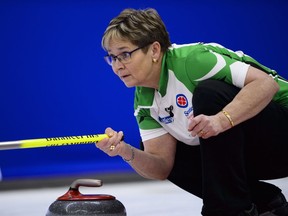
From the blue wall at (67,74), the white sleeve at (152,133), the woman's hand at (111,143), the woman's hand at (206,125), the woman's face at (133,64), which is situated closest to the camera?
the woman's hand at (206,125)

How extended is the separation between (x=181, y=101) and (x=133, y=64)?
17 cm

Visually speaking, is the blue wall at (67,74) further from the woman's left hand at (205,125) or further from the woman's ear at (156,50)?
the woman's left hand at (205,125)

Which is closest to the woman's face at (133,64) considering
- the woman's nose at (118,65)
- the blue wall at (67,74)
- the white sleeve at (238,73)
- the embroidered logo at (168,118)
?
the woman's nose at (118,65)

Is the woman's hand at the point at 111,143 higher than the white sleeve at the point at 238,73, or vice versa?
the white sleeve at the point at 238,73

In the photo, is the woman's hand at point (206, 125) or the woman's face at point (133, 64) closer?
the woman's hand at point (206, 125)

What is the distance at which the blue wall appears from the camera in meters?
3.42

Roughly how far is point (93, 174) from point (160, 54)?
181 cm

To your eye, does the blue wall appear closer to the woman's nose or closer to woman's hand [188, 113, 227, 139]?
the woman's nose

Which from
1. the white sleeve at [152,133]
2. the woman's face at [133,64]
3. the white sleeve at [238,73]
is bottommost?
the white sleeve at [152,133]

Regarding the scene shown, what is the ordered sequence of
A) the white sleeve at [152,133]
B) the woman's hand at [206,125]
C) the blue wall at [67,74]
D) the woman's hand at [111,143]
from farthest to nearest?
1. the blue wall at [67,74]
2. the white sleeve at [152,133]
3. the woman's hand at [111,143]
4. the woman's hand at [206,125]

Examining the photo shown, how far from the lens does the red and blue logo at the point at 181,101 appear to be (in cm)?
173

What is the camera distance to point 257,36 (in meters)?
3.72

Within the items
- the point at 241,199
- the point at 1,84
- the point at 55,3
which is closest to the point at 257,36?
the point at 55,3

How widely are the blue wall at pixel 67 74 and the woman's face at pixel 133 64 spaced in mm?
1777
